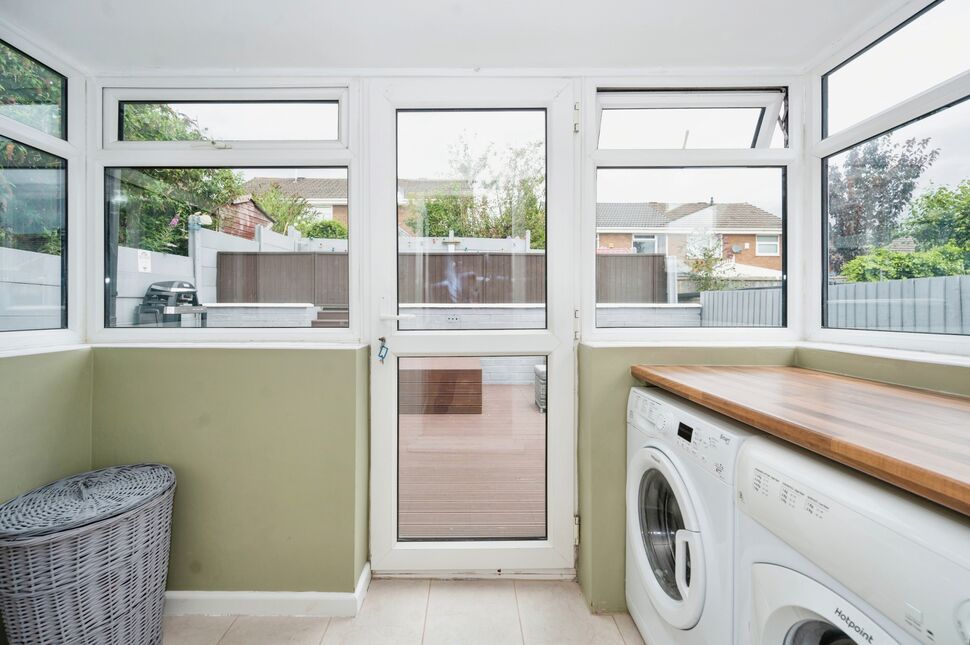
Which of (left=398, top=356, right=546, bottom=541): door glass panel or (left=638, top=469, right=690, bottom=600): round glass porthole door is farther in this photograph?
(left=398, top=356, right=546, bottom=541): door glass panel

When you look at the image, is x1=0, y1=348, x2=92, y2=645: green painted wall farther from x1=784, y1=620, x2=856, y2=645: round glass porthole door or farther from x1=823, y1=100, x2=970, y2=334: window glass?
x1=823, y1=100, x2=970, y2=334: window glass

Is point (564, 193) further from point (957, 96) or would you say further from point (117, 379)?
point (117, 379)

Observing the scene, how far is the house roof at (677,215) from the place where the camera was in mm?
2061

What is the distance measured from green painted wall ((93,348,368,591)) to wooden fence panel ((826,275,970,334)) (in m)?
2.06

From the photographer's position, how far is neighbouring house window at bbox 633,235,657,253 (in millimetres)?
2068

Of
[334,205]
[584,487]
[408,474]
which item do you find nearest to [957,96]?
[584,487]

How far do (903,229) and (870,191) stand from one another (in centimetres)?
22

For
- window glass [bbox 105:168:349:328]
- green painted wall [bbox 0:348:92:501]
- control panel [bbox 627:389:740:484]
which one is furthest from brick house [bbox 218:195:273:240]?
control panel [bbox 627:389:740:484]

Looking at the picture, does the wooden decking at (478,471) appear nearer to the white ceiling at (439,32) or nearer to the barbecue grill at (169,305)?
the barbecue grill at (169,305)

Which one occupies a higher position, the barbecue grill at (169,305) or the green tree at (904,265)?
the green tree at (904,265)

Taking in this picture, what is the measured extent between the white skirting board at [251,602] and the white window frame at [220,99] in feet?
6.34

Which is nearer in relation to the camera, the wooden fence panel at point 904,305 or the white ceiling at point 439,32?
the wooden fence panel at point 904,305

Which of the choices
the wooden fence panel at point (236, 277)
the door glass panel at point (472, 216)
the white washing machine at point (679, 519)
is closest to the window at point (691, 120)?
the door glass panel at point (472, 216)

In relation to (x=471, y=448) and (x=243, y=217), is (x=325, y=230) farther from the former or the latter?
(x=471, y=448)
